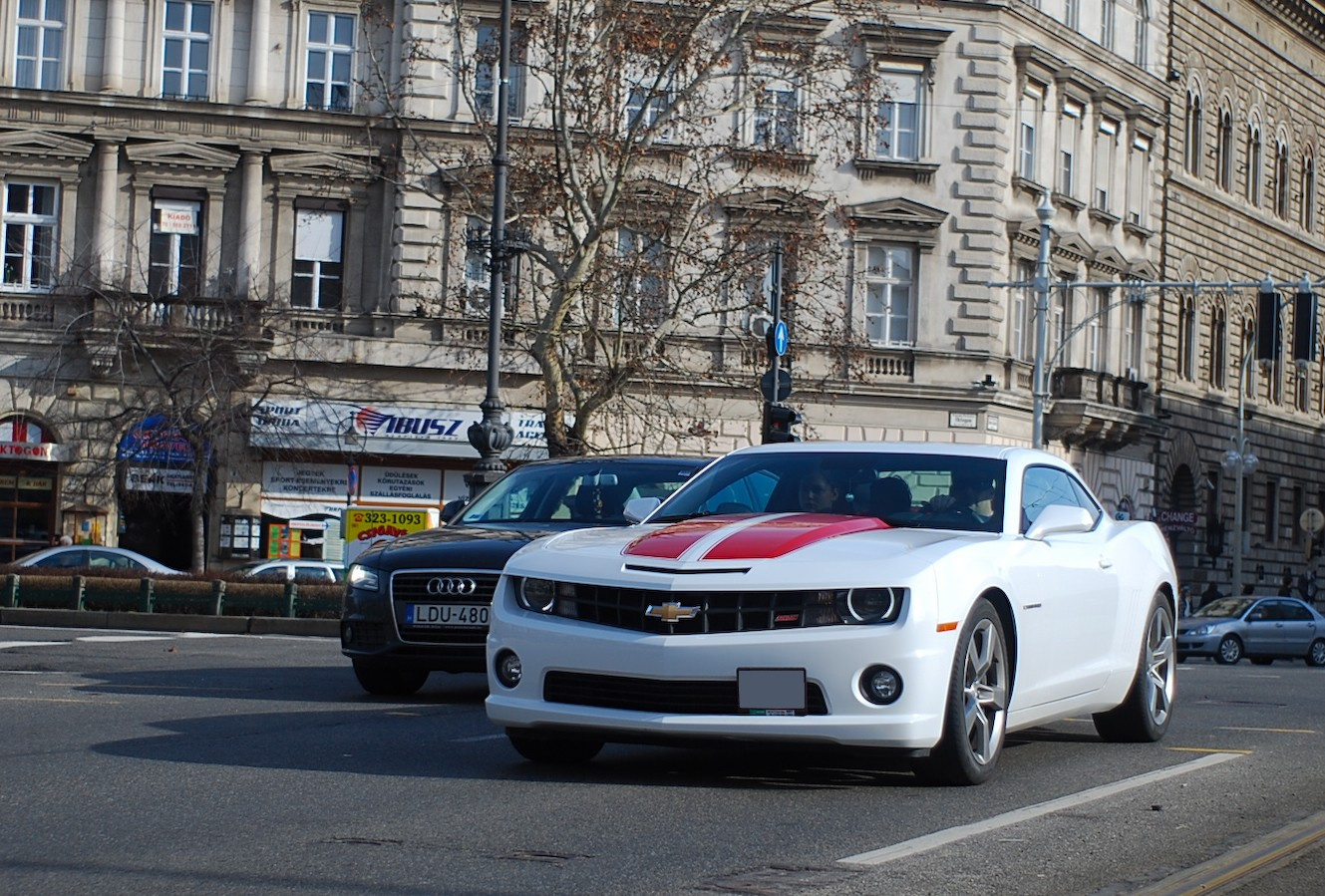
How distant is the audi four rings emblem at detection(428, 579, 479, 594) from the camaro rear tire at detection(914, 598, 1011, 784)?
424 cm

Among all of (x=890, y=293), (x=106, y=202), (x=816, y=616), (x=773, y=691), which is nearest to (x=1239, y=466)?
(x=890, y=293)

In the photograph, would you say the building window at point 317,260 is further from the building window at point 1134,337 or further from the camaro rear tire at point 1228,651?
the building window at point 1134,337

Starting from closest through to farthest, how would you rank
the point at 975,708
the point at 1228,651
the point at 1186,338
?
1. the point at 975,708
2. the point at 1228,651
3. the point at 1186,338

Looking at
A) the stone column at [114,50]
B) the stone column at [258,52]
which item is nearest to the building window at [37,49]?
the stone column at [114,50]

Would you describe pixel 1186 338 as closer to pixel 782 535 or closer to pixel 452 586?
pixel 452 586

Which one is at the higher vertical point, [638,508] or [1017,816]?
[638,508]

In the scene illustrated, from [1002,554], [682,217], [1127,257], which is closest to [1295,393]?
[1127,257]

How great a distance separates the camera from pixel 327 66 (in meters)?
39.7

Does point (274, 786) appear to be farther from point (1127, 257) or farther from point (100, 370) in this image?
point (1127, 257)

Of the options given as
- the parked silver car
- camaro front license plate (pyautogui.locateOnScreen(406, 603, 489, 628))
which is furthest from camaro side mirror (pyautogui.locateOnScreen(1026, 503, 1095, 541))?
the parked silver car

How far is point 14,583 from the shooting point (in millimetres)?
26078

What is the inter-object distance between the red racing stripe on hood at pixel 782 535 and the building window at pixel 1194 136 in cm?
4576

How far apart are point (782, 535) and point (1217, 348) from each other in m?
49.0

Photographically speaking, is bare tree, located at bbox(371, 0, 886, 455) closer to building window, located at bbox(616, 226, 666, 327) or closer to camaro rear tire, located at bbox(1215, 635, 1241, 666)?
building window, located at bbox(616, 226, 666, 327)
